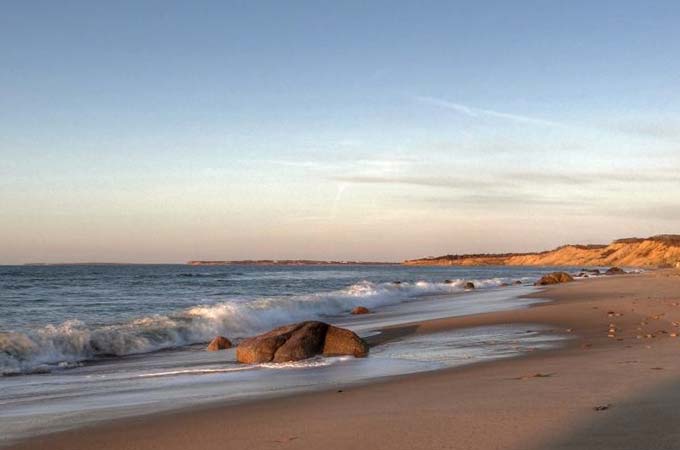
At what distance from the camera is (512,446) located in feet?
18.4

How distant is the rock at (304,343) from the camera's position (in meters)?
13.6

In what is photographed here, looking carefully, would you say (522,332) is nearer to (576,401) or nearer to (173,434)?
(576,401)

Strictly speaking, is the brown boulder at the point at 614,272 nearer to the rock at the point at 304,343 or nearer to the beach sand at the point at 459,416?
the rock at the point at 304,343

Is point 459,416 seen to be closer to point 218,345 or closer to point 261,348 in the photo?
point 261,348

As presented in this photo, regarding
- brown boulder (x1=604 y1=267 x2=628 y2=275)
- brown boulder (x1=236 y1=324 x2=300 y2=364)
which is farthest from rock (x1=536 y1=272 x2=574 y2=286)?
brown boulder (x1=236 y1=324 x2=300 y2=364)

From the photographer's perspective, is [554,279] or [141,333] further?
[554,279]

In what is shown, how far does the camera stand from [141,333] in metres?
18.2

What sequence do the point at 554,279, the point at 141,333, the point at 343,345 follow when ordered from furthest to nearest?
the point at 554,279, the point at 141,333, the point at 343,345

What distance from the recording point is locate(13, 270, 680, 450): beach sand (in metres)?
5.89

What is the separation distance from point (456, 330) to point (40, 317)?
17960 millimetres

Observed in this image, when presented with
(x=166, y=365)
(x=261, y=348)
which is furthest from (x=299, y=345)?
(x=166, y=365)

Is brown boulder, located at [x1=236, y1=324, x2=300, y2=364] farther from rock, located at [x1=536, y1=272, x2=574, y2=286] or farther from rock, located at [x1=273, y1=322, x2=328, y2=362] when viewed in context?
rock, located at [x1=536, y1=272, x2=574, y2=286]

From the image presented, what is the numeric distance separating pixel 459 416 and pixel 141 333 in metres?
13.2

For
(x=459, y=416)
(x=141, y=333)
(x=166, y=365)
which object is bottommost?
(x=166, y=365)
